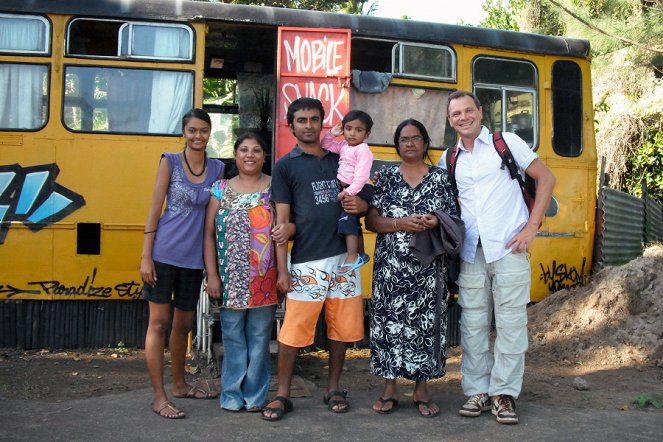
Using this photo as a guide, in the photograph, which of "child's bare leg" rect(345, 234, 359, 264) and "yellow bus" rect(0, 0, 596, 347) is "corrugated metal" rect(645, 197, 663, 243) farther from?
"child's bare leg" rect(345, 234, 359, 264)

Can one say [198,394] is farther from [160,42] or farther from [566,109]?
[566,109]

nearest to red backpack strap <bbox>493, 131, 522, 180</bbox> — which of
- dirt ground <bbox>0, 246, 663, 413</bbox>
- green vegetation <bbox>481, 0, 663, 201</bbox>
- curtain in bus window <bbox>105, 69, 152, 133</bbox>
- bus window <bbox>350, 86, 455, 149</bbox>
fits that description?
dirt ground <bbox>0, 246, 663, 413</bbox>

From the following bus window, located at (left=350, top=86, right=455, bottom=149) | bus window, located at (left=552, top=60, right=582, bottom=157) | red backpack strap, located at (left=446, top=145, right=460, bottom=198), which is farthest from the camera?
bus window, located at (left=552, top=60, right=582, bottom=157)

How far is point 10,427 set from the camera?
157 inches

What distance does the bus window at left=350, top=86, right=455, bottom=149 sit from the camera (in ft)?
21.7

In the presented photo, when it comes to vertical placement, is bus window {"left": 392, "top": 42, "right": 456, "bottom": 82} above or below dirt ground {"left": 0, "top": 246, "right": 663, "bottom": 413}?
above

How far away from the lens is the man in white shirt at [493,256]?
4.15 metres

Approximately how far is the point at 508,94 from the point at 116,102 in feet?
12.0

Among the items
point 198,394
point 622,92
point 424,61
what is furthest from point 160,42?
point 622,92

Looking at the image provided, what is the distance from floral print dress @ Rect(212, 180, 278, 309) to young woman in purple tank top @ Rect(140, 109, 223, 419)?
0.44 feet

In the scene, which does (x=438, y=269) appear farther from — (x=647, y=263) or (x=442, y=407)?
(x=647, y=263)

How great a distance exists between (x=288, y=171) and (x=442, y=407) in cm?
175

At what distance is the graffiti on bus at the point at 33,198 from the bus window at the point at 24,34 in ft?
3.22

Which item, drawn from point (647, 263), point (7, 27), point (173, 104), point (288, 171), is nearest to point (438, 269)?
point (288, 171)
